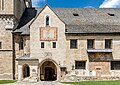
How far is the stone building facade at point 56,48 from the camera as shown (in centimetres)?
4231

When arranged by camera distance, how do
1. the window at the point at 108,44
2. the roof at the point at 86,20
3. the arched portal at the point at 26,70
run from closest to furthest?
1. the arched portal at the point at 26,70
2. the window at the point at 108,44
3. the roof at the point at 86,20

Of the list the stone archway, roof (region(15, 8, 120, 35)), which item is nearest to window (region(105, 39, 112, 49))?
roof (region(15, 8, 120, 35))

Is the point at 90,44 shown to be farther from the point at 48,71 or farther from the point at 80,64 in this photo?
the point at 48,71

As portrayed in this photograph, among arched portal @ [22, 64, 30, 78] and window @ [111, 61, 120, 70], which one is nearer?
arched portal @ [22, 64, 30, 78]

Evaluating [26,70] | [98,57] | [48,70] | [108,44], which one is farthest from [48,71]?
[108,44]

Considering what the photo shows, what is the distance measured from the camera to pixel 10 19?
4356cm

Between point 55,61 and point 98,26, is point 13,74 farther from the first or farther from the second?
point 98,26

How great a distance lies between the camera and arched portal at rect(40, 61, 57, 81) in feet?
141

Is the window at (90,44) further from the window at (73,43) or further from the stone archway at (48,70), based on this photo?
the stone archway at (48,70)

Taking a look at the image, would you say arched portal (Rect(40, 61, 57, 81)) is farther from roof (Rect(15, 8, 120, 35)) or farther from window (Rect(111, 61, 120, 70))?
window (Rect(111, 61, 120, 70))

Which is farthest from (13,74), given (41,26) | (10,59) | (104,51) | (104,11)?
(104,11)

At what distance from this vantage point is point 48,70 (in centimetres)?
4403

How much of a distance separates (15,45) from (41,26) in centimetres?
527

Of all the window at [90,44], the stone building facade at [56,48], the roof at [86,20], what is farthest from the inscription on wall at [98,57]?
the roof at [86,20]
